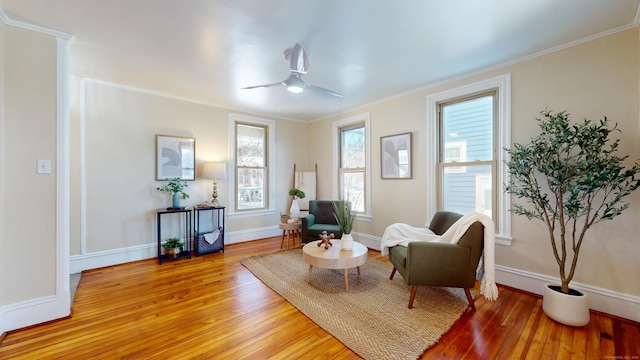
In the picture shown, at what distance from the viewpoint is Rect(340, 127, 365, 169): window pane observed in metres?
4.66

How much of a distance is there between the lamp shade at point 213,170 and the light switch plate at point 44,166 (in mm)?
1940

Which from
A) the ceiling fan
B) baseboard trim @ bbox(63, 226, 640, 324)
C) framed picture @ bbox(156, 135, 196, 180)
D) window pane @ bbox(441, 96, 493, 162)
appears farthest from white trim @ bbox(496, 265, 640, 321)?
framed picture @ bbox(156, 135, 196, 180)

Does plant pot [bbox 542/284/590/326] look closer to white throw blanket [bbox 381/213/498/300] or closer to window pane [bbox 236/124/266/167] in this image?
white throw blanket [bbox 381/213/498/300]

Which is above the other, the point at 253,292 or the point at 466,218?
the point at 466,218

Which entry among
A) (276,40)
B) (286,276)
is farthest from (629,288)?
(276,40)

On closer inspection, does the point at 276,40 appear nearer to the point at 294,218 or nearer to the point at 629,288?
the point at 294,218

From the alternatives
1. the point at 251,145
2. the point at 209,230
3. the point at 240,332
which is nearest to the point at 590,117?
the point at 240,332

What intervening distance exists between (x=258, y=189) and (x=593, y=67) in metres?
4.87

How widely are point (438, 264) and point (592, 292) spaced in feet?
4.85

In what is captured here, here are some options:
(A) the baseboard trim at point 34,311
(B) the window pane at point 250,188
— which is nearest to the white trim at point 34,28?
(A) the baseboard trim at point 34,311

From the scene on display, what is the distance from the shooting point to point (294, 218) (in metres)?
4.43

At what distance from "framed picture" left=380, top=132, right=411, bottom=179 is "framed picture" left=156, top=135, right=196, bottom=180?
3126 millimetres

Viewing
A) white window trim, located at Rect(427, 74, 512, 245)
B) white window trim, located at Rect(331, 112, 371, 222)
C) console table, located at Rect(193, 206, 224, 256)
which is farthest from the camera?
white window trim, located at Rect(331, 112, 371, 222)

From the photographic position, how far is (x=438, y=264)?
90.7 inches
